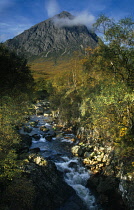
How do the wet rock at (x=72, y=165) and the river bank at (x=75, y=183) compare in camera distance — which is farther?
the wet rock at (x=72, y=165)

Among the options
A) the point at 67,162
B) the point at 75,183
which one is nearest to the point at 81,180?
Answer: the point at 75,183

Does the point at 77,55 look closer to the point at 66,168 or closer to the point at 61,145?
the point at 61,145

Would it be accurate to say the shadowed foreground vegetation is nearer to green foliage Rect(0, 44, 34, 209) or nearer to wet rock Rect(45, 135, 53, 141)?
green foliage Rect(0, 44, 34, 209)

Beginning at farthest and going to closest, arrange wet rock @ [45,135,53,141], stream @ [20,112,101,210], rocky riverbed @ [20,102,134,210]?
wet rock @ [45,135,53,141], stream @ [20,112,101,210], rocky riverbed @ [20,102,134,210]

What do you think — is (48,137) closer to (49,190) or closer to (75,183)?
(75,183)

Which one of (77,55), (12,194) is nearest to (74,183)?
(12,194)

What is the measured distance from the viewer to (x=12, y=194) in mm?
14617

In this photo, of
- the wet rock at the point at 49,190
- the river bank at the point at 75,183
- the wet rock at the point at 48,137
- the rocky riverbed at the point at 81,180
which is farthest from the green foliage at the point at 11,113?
the wet rock at the point at 48,137

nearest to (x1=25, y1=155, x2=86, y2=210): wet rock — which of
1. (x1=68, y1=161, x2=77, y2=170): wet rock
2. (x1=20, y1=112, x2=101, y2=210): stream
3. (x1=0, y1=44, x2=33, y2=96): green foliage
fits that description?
(x1=20, y1=112, x2=101, y2=210): stream

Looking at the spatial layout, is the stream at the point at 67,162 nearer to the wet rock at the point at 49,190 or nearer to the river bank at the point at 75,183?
the river bank at the point at 75,183

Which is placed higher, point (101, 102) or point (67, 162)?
point (101, 102)

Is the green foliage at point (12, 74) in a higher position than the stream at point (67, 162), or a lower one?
higher

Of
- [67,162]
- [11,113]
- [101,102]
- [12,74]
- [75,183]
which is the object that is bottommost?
[75,183]

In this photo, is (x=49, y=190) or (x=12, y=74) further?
(x=12, y=74)
